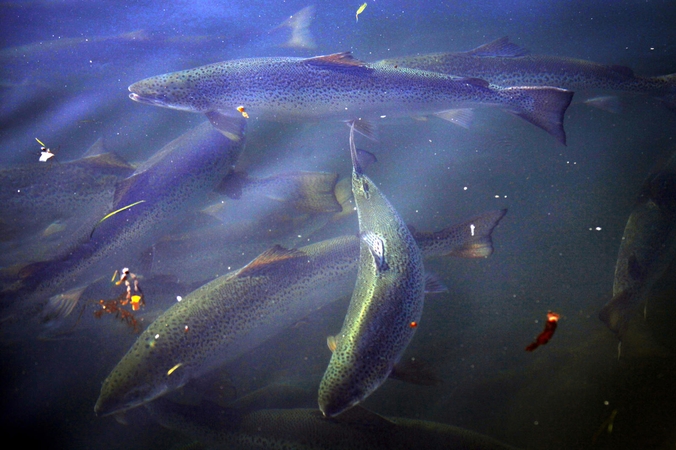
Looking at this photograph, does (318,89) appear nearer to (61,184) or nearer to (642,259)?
(61,184)

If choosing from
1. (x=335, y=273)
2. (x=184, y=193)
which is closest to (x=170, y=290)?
(x=184, y=193)

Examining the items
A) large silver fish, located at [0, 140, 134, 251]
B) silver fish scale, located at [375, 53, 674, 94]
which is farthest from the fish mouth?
silver fish scale, located at [375, 53, 674, 94]

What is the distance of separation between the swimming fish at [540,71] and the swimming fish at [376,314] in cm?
297

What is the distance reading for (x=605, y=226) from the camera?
4637mm

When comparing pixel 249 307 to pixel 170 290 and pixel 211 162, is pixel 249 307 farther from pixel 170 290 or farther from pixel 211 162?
pixel 211 162

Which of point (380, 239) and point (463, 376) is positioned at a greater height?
point (380, 239)

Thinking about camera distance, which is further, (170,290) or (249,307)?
(170,290)

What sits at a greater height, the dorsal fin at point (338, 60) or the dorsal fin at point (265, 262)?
the dorsal fin at point (338, 60)

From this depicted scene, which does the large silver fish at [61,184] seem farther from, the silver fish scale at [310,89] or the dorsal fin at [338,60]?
the dorsal fin at [338,60]

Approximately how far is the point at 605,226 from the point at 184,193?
5218 mm

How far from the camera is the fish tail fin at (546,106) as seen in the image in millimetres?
3998

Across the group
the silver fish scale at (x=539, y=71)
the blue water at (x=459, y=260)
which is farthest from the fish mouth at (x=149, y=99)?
the silver fish scale at (x=539, y=71)

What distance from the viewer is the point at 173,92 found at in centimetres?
429

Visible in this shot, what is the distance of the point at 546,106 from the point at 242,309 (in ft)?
12.9
